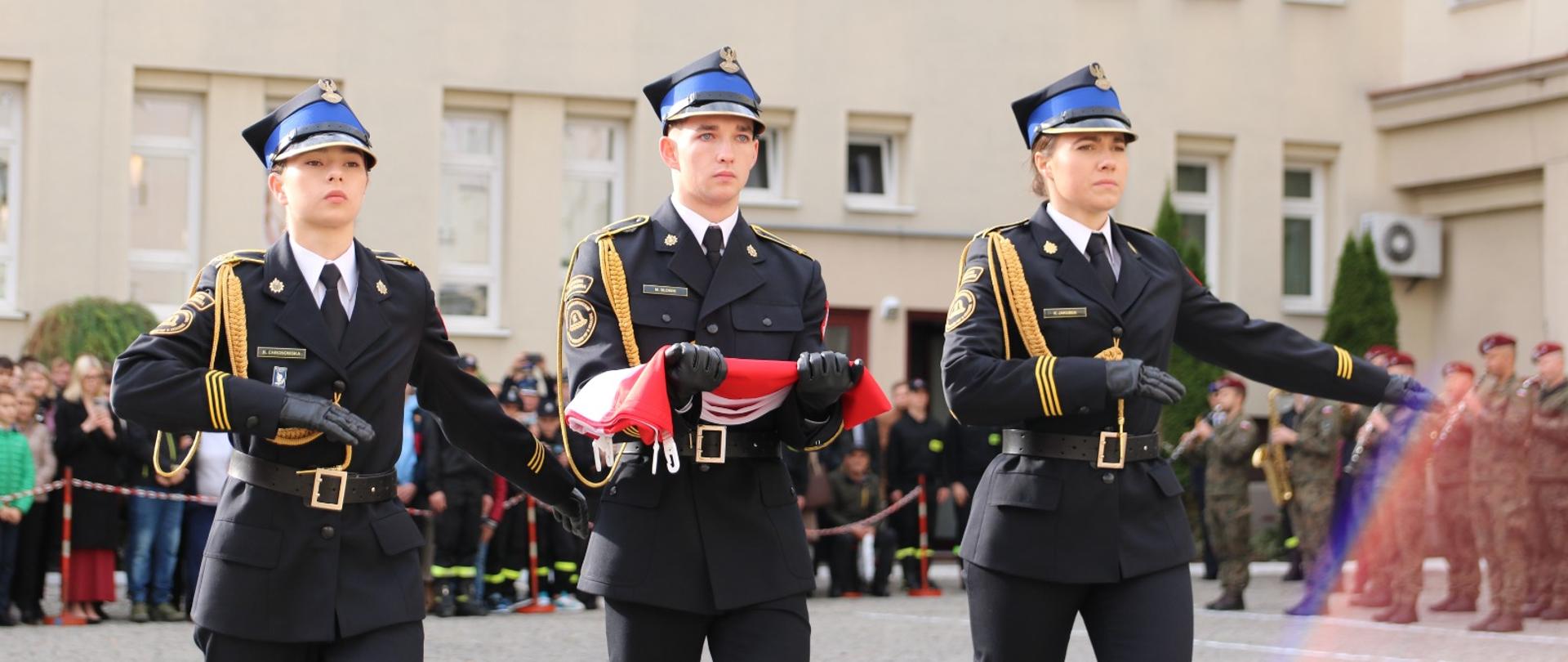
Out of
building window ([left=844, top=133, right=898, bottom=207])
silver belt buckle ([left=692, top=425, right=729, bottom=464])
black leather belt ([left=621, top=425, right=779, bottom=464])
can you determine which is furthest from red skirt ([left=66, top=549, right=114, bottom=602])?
building window ([left=844, top=133, right=898, bottom=207])

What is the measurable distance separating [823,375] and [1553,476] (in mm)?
11390

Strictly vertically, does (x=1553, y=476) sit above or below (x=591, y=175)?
below

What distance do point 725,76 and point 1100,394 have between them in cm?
140

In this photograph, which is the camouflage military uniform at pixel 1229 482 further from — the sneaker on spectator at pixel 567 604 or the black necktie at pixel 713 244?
the black necktie at pixel 713 244

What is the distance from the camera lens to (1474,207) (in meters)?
25.8

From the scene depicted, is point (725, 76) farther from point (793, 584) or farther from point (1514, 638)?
point (1514, 638)

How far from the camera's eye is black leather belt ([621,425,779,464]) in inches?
233

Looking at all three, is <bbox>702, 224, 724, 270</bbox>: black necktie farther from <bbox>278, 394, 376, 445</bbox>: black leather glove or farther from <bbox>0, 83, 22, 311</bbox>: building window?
<bbox>0, 83, 22, 311</bbox>: building window

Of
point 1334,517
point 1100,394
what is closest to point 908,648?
point 1334,517

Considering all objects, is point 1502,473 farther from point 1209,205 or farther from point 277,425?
point 277,425

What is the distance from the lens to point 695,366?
18.3ft

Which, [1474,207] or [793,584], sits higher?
[1474,207]

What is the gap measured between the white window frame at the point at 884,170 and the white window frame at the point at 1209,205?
3701 millimetres

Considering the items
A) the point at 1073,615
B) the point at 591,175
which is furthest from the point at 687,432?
the point at 591,175
